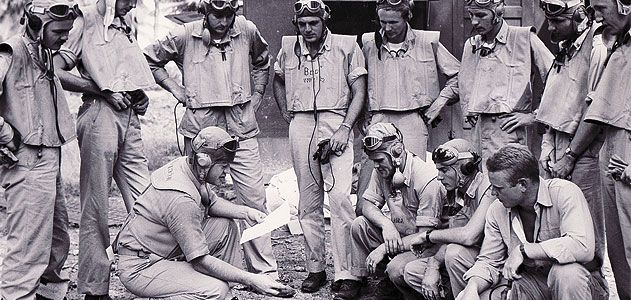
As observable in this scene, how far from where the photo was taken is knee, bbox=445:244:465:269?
629 centimetres

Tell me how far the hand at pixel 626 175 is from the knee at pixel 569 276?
22.3 inches

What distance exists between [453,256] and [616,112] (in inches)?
52.0

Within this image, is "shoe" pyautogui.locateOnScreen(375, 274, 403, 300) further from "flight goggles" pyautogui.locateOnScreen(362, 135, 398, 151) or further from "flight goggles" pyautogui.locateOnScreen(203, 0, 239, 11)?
"flight goggles" pyautogui.locateOnScreen(203, 0, 239, 11)

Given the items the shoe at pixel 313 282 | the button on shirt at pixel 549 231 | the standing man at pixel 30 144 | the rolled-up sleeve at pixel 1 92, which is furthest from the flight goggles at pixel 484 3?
the rolled-up sleeve at pixel 1 92

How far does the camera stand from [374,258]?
22.8ft

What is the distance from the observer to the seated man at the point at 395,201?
6871mm

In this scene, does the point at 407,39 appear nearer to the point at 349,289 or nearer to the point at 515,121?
the point at 515,121

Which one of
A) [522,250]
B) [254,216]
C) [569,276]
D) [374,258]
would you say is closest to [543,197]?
[522,250]

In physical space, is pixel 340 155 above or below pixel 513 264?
below

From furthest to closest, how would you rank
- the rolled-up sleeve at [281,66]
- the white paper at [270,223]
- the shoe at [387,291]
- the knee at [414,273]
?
the rolled-up sleeve at [281,66] → the shoe at [387,291] → the knee at [414,273] → the white paper at [270,223]

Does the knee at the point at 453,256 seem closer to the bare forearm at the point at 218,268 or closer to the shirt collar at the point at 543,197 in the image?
the shirt collar at the point at 543,197

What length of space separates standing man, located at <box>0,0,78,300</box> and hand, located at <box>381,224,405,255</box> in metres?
2.23

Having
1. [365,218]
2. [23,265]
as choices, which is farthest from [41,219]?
[365,218]

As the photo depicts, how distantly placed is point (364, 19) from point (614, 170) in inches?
214
